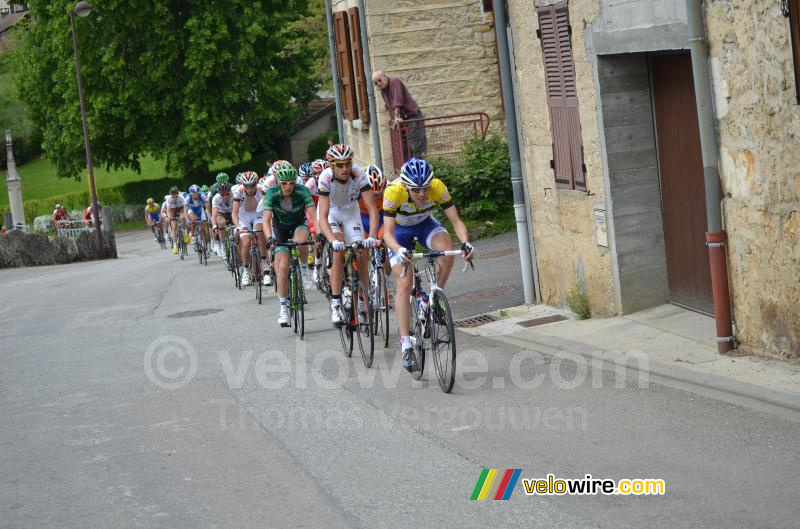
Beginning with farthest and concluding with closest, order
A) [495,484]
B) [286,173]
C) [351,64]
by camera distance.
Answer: [351,64]
[286,173]
[495,484]

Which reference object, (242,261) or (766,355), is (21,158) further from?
(766,355)

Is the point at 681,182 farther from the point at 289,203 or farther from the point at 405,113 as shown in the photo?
the point at 405,113

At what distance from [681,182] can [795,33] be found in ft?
10.2

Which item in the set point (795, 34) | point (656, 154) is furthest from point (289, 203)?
point (795, 34)

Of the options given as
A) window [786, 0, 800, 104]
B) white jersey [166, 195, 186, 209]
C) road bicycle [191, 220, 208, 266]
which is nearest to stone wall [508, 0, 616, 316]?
window [786, 0, 800, 104]

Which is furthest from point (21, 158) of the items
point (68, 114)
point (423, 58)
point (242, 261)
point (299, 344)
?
point (299, 344)

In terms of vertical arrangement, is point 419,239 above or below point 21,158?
below

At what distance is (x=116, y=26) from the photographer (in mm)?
48562

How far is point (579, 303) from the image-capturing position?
12711 millimetres

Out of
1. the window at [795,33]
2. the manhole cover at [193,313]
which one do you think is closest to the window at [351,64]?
the manhole cover at [193,313]

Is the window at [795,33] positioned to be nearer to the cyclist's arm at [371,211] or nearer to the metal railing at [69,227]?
the cyclist's arm at [371,211]

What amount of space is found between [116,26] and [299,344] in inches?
1530

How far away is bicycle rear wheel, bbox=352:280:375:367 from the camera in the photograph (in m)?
10.8

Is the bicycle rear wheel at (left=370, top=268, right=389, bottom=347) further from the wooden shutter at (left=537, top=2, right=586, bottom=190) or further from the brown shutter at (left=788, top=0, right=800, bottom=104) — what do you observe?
the brown shutter at (left=788, top=0, right=800, bottom=104)
